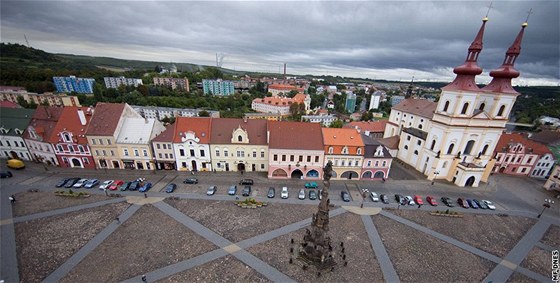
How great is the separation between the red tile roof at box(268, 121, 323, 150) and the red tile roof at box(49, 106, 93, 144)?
101ft

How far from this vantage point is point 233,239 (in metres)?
23.2

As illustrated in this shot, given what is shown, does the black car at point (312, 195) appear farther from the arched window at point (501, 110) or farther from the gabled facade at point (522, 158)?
the gabled facade at point (522, 158)

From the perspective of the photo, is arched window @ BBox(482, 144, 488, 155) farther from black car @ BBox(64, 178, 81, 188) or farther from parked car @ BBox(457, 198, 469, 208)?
black car @ BBox(64, 178, 81, 188)

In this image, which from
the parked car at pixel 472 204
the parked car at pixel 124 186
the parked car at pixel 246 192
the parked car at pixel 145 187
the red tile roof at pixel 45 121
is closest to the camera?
the parked car at pixel 145 187

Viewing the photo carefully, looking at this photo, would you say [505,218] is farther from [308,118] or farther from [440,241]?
[308,118]

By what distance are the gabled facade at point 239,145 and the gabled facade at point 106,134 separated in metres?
15.7

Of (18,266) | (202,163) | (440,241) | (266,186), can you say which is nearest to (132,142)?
(202,163)

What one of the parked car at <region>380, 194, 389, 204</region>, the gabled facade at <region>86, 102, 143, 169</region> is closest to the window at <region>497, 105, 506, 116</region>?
the parked car at <region>380, 194, 389, 204</region>

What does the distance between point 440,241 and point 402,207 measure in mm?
6142

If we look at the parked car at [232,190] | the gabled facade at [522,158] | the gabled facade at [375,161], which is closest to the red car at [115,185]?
the parked car at [232,190]

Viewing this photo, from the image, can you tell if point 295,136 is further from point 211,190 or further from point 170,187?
point 170,187

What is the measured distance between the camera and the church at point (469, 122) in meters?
34.7

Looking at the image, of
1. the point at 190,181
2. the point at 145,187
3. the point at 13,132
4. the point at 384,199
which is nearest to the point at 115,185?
the point at 145,187

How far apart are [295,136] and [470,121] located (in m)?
29.1
